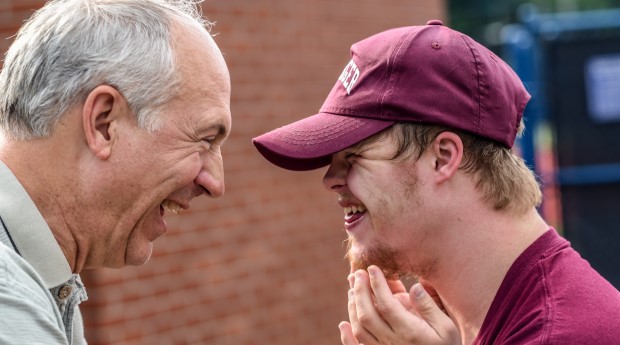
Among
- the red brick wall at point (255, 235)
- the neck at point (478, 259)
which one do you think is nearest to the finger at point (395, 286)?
the neck at point (478, 259)

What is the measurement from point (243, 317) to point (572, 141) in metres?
2.86

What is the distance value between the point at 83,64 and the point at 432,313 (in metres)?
1.08

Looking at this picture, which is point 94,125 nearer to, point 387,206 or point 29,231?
point 29,231

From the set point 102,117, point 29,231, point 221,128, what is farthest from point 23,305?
point 221,128

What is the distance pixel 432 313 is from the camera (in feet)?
8.97

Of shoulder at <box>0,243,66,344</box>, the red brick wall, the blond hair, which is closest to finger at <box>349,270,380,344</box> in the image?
the blond hair

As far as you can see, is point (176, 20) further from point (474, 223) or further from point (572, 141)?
point (572, 141)

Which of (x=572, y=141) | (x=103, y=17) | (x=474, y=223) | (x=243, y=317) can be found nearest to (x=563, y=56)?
(x=572, y=141)

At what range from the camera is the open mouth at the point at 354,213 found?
2.93 meters

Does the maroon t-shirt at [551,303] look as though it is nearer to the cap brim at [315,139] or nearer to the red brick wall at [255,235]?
the cap brim at [315,139]

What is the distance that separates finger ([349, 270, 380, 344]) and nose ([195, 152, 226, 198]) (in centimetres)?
45

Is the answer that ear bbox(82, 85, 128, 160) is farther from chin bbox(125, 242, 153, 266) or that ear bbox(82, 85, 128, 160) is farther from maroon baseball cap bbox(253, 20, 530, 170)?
maroon baseball cap bbox(253, 20, 530, 170)

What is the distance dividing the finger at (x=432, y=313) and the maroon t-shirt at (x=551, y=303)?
3.1 inches

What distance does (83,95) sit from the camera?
97.3 inches
